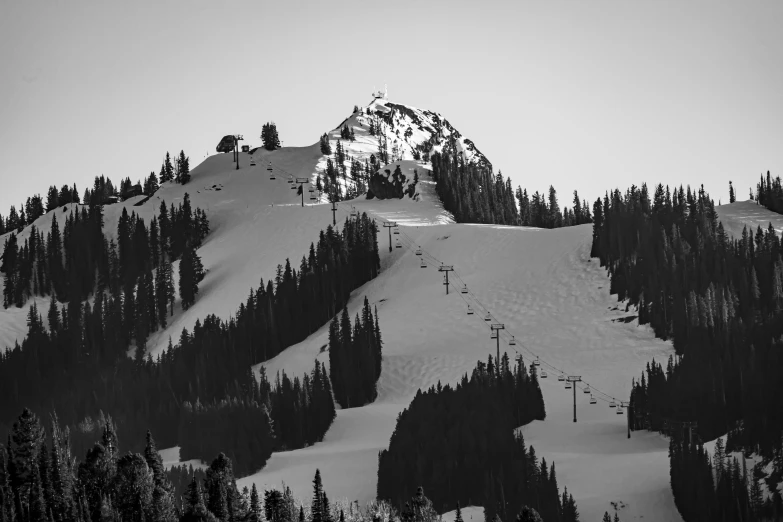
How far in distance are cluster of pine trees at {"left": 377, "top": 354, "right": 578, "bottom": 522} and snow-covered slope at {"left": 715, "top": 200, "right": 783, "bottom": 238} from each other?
54.6 meters

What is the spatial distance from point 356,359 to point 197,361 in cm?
2534

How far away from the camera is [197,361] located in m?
149

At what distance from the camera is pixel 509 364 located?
4985 inches

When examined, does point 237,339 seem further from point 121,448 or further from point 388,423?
point 388,423

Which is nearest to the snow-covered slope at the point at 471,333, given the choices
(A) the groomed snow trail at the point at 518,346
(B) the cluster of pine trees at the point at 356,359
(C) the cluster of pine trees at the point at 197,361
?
(A) the groomed snow trail at the point at 518,346

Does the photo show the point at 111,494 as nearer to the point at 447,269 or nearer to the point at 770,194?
the point at 447,269

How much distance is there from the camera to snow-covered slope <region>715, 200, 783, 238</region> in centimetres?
15750

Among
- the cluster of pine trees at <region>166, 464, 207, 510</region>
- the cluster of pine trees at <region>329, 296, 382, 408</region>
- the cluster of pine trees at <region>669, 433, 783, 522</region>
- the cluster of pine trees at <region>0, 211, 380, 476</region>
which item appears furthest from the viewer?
the cluster of pine trees at <region>329, 296, 382, 408</region>

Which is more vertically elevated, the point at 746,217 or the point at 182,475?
the point at 746,217

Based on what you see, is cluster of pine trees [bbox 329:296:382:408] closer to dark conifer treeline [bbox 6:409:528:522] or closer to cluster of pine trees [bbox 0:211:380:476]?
cluster of pine trees [bbox 0:211:380:476]

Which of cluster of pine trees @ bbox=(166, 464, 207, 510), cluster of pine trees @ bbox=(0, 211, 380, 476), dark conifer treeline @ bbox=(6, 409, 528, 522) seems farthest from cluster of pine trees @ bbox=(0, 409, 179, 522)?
cluster of pine trees @ bbox=(0, 211, 380, 476)

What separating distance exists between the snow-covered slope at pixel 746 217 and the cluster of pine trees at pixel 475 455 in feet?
179

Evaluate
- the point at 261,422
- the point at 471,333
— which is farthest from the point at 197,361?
the point at 471,333

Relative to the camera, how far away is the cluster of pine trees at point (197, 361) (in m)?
126
